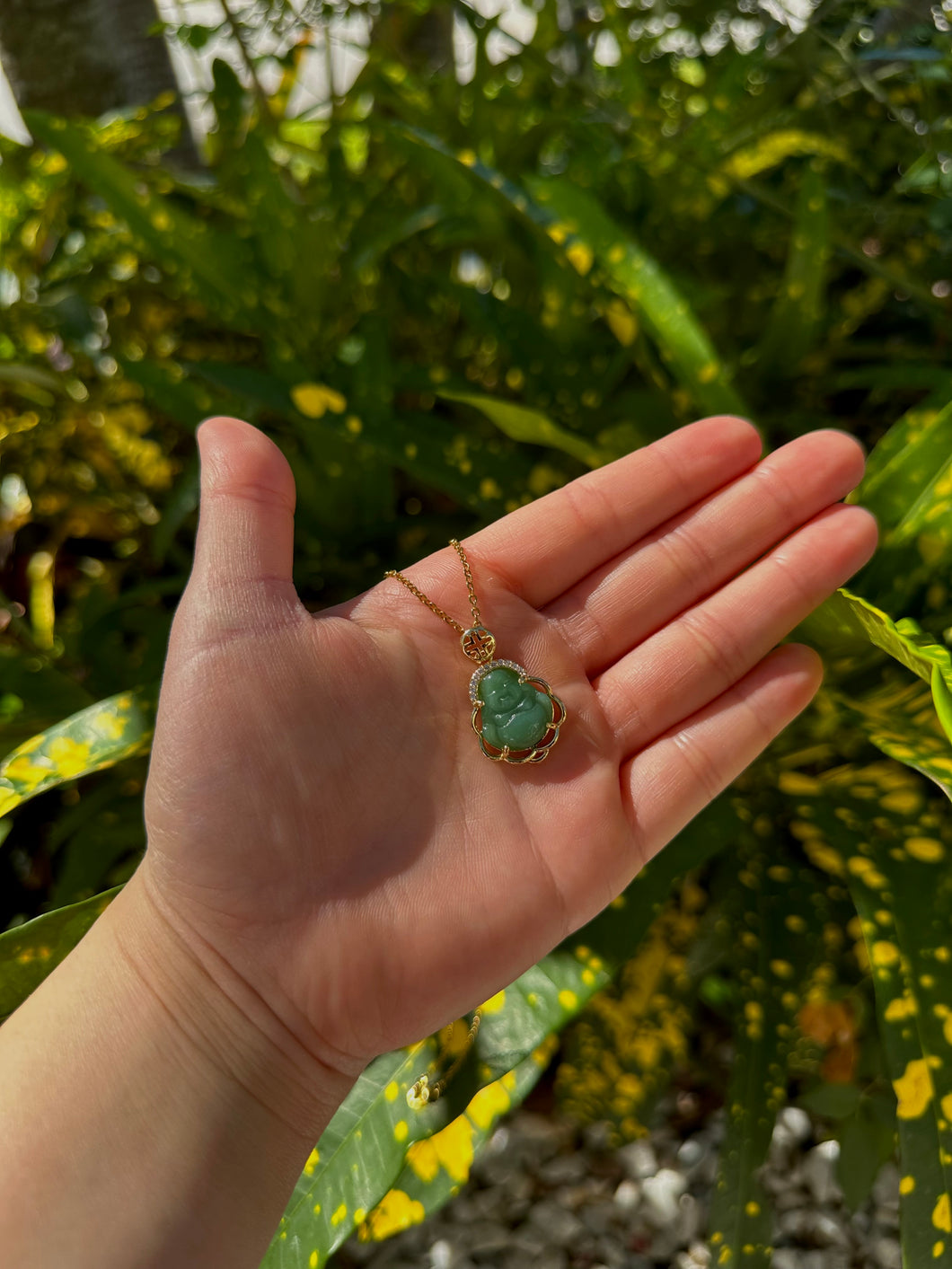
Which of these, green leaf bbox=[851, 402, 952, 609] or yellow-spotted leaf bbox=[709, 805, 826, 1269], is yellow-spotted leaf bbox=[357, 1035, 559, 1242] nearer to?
yellow-spotted leaf bbox=[709, 805, 826, 1269]

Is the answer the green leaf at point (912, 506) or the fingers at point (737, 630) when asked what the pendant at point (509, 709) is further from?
the green leaf at point (912, 506)

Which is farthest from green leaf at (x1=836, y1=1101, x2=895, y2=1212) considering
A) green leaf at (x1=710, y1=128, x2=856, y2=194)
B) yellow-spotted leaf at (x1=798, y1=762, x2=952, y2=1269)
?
green leaf at (x1=710, y1=128, x2=856, y2=194)

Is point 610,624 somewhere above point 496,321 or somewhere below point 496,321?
below

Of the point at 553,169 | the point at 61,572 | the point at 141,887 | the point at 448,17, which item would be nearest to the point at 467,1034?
the point at 141,887

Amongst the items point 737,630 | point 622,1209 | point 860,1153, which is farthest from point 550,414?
point 622,1209

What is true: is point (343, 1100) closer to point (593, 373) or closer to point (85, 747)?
point (85, 747)

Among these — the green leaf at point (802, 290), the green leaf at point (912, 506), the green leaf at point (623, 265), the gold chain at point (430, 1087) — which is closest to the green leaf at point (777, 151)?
the green leaf at point (802, 290)

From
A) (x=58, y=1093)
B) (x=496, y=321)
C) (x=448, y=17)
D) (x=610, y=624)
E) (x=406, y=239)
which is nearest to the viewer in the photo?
(x=58, y=1093)

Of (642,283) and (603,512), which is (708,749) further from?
(642,283)
